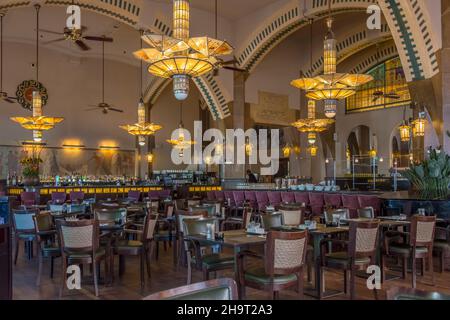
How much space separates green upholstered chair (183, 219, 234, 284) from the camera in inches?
189

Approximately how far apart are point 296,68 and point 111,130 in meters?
8.91

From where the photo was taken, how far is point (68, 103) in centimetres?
1878

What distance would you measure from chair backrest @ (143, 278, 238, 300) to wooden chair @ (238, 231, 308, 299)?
2.02 meters

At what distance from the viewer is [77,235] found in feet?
16.4

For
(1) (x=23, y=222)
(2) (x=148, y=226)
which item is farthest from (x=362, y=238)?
(1) (x=23, y=222)

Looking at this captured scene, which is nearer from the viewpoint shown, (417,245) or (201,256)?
(201,256)

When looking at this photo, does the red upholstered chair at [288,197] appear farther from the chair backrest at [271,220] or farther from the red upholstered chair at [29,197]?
the red upholstered chair at [29,197]

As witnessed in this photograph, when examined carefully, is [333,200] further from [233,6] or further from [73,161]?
[73,161]

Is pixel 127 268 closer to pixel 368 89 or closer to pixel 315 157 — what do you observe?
pixel 315 157

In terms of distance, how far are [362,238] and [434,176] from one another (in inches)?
143

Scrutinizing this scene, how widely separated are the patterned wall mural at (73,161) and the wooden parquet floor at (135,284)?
11.7 meters

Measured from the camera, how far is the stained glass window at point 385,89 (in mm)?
18172

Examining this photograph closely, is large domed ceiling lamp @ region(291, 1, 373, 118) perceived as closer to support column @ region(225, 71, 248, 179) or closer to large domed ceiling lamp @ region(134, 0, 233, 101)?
large domed ceiling lamp @ region(134, 0, 233, 101)

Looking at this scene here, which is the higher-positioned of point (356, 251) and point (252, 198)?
point (252, 198)
